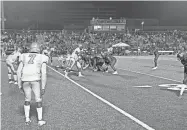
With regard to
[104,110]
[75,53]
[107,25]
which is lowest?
[104,110]

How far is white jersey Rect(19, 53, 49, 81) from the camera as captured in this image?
6.00m

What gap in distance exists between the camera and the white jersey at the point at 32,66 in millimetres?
5996

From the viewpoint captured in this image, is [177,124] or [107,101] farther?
[107,101]

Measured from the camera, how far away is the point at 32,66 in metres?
6.02

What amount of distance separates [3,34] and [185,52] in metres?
62.9

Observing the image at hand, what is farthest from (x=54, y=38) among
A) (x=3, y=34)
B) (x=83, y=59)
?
(x=83, y=59)

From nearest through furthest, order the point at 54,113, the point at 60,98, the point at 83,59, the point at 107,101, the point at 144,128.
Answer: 1. the point at 144,128
2. the point at 54,113
3. the point at 107,101
4. the point at 60,98
5. the point at 83,59

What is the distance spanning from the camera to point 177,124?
6.11m

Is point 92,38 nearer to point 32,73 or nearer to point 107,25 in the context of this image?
point 107,25

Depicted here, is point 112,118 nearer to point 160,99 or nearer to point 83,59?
point 160,99

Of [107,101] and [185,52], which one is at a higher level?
[185,52]

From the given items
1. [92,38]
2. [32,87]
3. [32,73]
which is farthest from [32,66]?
[92,38]

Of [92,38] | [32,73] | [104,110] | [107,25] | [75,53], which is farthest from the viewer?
[107,25]

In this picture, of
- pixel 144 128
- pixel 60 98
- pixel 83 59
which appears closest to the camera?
pixel 144 128
